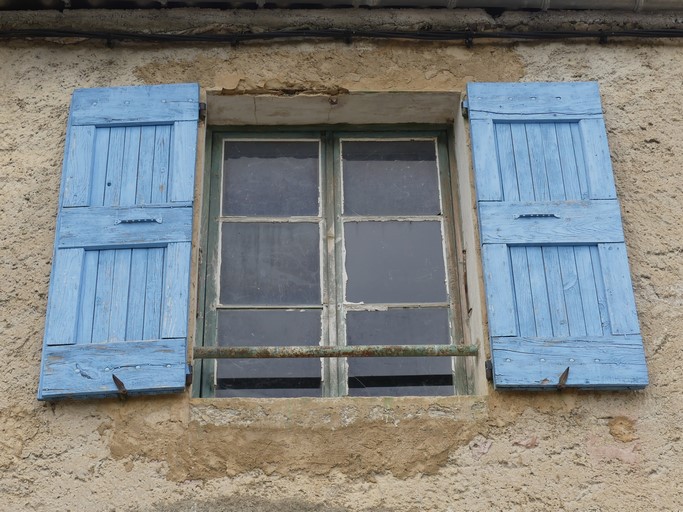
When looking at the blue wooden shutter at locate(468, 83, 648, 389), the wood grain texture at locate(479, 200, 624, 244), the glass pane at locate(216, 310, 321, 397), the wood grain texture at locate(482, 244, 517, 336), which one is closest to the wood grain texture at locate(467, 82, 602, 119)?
the blue wooden shutter at locate(468, 83, 648, 389)

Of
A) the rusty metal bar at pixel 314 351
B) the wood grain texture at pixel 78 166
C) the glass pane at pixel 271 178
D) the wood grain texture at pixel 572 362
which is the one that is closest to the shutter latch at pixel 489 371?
the wood grain texture at pixel 572 362

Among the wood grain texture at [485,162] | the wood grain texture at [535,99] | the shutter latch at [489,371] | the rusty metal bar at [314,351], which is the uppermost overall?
the wood grain texture at [535,99]

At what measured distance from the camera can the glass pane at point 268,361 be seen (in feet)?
12.4

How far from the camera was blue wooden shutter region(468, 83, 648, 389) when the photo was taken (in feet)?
11.5

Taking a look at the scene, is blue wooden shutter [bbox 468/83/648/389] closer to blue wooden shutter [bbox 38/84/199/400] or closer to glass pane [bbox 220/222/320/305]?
glass pane [bbox 220/222/320/305]

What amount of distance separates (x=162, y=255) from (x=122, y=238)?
0.17 meters

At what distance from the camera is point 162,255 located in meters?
3.70

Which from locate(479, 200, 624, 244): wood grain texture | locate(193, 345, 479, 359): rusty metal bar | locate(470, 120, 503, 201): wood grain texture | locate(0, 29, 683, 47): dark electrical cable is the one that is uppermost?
locate(0, 29, 683, 47): dark electrical cable

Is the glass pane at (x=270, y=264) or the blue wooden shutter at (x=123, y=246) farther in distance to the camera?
the glass pane at (x=270, y=264)

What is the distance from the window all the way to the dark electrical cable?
0.43 meters

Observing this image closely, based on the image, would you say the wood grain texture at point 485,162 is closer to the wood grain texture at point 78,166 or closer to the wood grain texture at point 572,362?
the wood grain texture at point 572,362

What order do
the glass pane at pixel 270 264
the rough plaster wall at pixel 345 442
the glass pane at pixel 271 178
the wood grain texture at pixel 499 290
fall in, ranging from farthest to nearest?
the glass pane at pixel 271 178 → the glass pane at pixel 270 264 → the wood grain texture at pixel 499 290 → the rough plaster wall at pixel 345 442

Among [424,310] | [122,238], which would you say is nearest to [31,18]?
[122,238]

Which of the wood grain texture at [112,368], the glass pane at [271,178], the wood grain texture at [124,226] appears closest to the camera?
the wood grain texture at [112,368]
